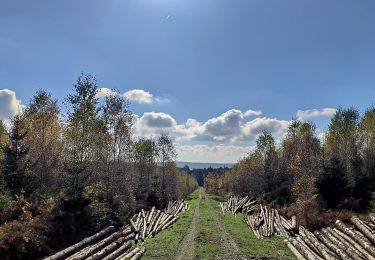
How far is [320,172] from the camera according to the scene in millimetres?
33312

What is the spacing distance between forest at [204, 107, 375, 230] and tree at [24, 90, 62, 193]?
23.9 metres

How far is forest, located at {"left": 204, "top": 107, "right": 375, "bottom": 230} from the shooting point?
32344 mm

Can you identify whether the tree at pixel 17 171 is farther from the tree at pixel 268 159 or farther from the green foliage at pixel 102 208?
the tree at pixel 268 159

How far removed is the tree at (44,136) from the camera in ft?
125

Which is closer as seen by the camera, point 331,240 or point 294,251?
point 294,251

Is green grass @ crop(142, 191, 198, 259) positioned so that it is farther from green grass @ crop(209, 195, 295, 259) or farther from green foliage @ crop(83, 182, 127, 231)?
green foliage @ crop(83, 182, 127, 231)

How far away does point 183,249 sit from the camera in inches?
835

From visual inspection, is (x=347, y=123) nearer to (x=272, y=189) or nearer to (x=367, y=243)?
(x=272, y=189)

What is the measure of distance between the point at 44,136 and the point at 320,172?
2941 cm

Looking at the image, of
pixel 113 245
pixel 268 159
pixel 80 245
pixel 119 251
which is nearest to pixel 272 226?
pixel 113 245

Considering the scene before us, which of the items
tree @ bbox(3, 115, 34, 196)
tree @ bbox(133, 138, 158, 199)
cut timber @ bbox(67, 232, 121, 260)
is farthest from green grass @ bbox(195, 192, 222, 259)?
tree @ bbox(133, 138, 158, 199)

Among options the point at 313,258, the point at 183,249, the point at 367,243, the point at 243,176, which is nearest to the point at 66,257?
the point at 183,249

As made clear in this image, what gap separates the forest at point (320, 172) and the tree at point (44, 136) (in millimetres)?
23869

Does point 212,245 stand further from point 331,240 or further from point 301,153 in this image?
point 301,153
